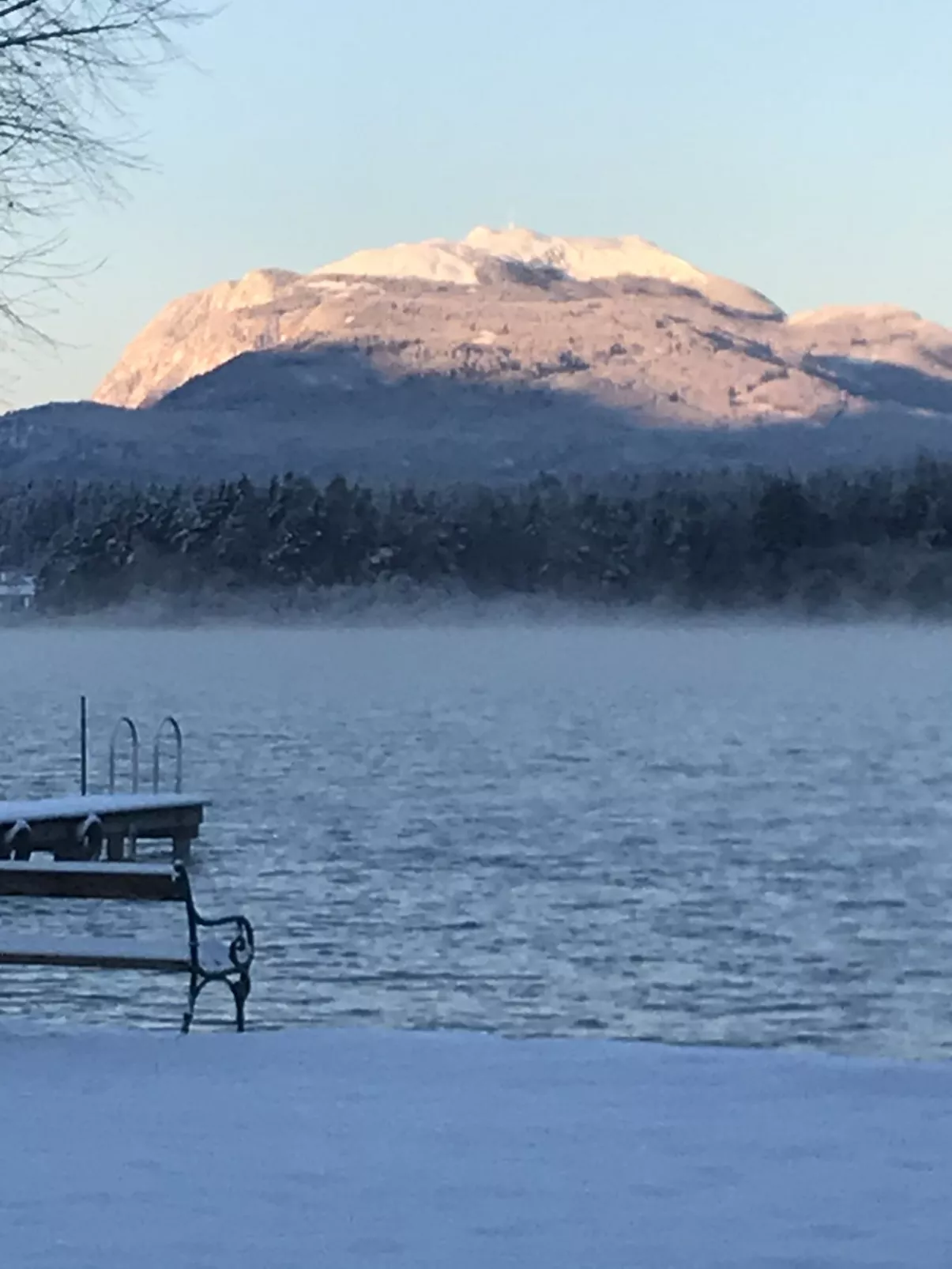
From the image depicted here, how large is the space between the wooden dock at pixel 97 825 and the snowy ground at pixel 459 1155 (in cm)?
1183

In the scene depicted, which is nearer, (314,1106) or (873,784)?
(314,1106)

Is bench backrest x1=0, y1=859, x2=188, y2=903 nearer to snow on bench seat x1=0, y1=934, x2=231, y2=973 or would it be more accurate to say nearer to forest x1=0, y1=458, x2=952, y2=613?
snow on bench seat x1=0, y1=934, x2=231, y2=973

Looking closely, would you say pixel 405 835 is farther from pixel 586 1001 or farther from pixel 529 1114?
pixel 529 1114

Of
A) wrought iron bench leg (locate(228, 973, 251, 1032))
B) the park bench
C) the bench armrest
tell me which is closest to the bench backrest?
the park bench

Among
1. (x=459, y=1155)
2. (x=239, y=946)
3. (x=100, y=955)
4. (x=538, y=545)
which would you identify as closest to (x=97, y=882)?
(x=100, y=955)

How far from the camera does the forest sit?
373 feet

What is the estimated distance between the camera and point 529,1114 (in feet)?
21.3

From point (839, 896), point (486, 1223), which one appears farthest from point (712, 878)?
point (486, 1223)

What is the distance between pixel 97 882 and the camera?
8.45 meters

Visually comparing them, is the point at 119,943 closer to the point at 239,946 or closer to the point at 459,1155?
the point at 239,946

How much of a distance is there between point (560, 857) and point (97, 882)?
44.1ft

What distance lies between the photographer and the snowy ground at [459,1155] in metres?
5.15

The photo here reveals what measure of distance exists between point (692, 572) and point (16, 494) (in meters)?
57.2

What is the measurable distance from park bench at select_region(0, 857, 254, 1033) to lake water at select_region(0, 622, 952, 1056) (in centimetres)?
34
